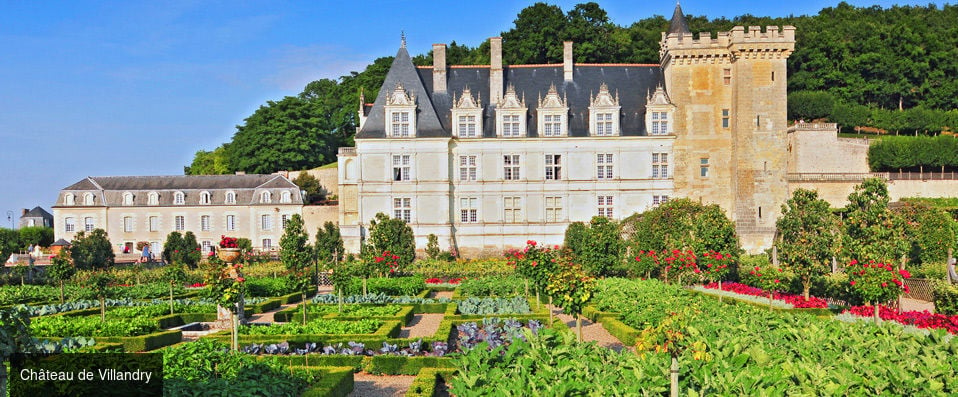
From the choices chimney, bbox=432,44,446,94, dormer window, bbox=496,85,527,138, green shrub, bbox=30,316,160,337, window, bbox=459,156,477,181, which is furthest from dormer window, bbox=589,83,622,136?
green shrub, bbox=30,316,160,337

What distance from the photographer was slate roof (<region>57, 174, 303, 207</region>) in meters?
45.2

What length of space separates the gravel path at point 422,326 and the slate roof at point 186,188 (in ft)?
85.6

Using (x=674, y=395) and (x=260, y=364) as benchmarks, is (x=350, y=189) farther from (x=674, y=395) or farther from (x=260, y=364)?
(x=674, y=395)

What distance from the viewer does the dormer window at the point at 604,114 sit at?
37.8 m

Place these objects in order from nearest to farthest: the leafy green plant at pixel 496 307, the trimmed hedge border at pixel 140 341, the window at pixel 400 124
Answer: the trimmed hedge border at pixel 140 341
the leafy green plant at pixel 496 307
the window at pixel 400 124

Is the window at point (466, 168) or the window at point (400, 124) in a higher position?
the window at point (400, 124)

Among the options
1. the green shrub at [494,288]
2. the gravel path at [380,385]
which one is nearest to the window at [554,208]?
the green shrub at [494,288]

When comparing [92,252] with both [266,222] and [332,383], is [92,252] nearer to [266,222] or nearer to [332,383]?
[266,222]

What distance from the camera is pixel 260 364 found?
33.6 ft

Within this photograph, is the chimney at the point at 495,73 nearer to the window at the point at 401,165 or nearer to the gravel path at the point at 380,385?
the window at the point at 401,165

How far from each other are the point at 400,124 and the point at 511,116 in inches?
217

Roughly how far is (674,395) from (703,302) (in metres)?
9.10

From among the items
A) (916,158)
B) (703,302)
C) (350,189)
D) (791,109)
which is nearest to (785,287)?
(703,302)

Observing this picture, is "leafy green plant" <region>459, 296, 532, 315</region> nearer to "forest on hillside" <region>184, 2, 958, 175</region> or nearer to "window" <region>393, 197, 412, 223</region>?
"window" <region>393, 197, 412, 223</region>
